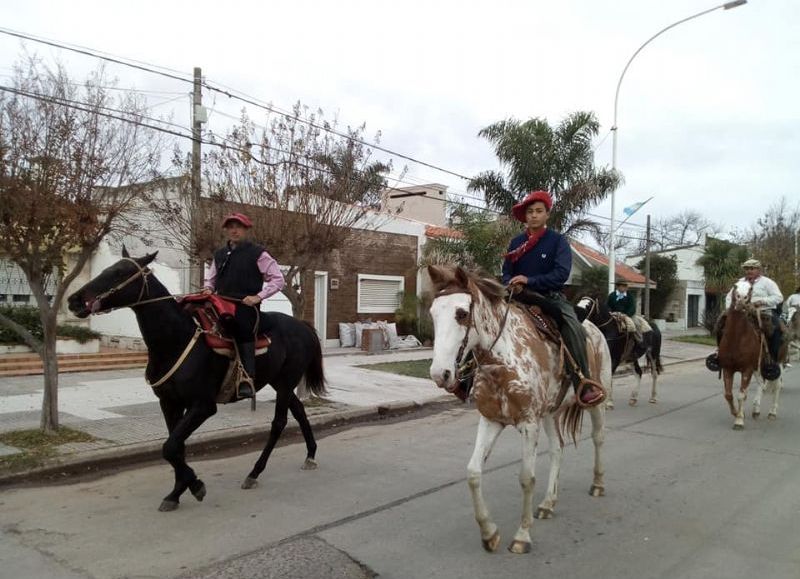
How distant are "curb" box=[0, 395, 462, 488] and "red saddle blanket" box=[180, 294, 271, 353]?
2.40 metres

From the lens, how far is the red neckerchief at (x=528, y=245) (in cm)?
520

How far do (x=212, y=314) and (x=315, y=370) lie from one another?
199cm

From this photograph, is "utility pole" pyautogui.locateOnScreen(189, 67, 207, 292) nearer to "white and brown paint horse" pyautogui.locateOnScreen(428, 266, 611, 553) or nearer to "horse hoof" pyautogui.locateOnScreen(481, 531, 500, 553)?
"white and brown paint horse" pyautogui.locateOnScreen(428, 266, 611, 553)

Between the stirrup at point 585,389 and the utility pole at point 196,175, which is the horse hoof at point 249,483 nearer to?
the stirrup at point 585,389

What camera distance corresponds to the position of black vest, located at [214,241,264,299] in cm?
614

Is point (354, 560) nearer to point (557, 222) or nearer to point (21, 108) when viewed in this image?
point (21, 108)

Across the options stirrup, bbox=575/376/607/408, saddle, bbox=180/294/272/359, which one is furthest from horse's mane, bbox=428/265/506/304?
saddle, bbox=180/294/272/359

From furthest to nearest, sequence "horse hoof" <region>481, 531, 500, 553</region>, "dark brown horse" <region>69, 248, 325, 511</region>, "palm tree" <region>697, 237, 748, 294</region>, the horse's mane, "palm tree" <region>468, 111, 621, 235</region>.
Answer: "palm tree" <region>697, 237, 748, 294</region> → "palm tree" <region>468, 111, 621, 235</region> → "dark brown horse" <region>69, 248, 325, 511</region> → "horse hoof" <region>481, 531, 500, 553</region> → the horse's mane

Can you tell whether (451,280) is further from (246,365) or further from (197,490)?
(197,490)

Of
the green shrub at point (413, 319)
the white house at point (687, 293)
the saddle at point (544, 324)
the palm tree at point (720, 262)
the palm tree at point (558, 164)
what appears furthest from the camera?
the white house at point (687, 293)

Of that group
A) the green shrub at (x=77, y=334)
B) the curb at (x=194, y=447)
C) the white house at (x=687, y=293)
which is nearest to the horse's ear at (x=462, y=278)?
the curb at (x=194, y=447)

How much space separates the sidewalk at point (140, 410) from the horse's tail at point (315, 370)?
1318 millimetres

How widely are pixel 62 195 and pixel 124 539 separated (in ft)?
13.2

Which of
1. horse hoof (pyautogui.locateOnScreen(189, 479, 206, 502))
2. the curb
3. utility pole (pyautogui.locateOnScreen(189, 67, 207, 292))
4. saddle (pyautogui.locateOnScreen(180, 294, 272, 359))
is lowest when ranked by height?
the curb
